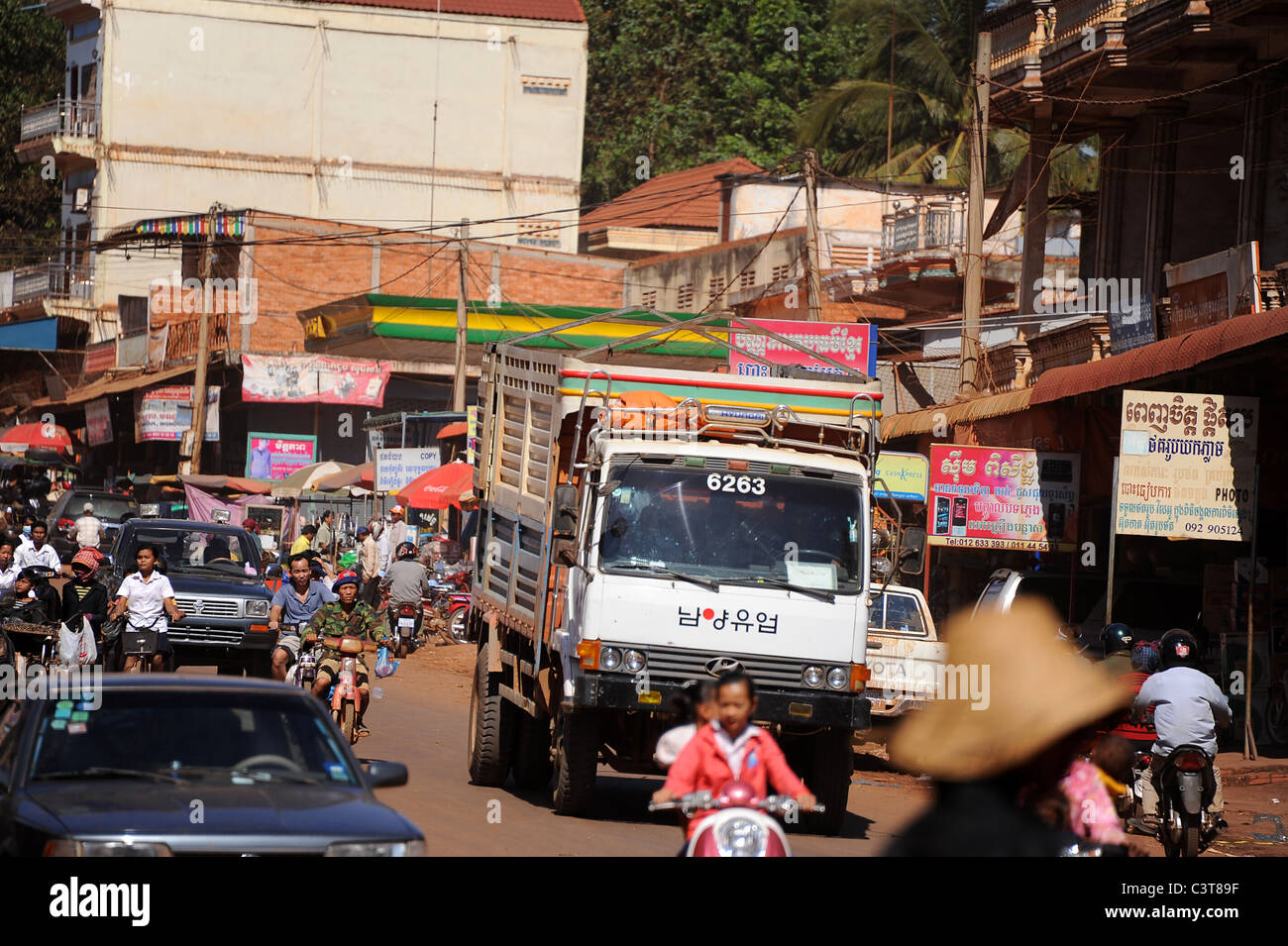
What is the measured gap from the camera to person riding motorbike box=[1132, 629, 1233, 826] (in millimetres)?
11539

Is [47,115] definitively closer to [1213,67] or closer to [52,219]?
[52,219]

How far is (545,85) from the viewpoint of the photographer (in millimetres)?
59000

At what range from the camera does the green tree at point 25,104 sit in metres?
65.8

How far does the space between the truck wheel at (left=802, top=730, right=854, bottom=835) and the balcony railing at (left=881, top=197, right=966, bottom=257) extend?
24.4 m

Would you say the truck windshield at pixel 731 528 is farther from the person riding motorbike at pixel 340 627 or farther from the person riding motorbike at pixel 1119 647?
the person riding motorbike at pixel 340 627

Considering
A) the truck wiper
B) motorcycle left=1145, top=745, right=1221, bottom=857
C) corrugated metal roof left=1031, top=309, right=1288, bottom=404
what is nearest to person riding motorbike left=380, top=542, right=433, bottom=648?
corrugated metal roof left=1031, top=309, right=1288, bottom=404

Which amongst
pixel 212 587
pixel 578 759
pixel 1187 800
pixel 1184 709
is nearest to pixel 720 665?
pixel 578 759

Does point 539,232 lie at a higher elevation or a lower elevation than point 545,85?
lower

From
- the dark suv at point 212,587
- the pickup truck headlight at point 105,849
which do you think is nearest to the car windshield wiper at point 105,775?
the pickup truck headlight at point 105,849

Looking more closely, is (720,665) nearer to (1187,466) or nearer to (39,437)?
(1187,466)

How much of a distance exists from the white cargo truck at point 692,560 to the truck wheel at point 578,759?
0.04ft

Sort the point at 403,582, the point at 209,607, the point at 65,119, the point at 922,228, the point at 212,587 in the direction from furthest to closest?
the point at 65,119 < the point at 922,228 < the point at 403,582 < the point at 212,587 < the point at 209,607

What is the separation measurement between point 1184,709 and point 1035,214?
1772 centimetres

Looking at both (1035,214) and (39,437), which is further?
(39,437)
